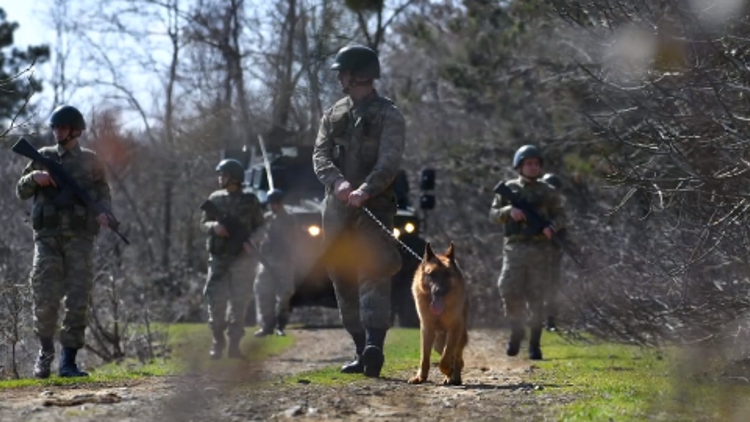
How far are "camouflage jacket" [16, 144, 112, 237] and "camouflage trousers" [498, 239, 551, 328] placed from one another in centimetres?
469

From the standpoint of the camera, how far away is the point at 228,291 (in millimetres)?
15812

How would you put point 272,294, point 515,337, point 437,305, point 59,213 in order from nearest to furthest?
1. point 437,305
2. point 59,213
3. point 515,337
4. point 272,294

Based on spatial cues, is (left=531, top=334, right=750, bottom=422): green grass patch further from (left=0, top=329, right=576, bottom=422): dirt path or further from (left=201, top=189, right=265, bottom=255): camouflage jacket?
(left=201, top=189, right=265, bottom=255): camouflage jacket

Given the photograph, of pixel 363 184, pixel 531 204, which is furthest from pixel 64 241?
pixel 531 204

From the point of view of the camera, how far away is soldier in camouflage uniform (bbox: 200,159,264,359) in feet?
51.4

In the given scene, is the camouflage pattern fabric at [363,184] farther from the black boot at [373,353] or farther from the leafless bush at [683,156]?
the leafless bush at [683,156]

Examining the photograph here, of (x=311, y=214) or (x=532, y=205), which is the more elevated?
(x=311, y=214)

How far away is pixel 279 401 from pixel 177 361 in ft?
25.8

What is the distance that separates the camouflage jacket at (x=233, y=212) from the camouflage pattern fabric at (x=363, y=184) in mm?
4917

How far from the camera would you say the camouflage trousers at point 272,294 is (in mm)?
20047

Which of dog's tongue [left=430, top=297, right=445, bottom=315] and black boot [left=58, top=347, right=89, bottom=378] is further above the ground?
dog's tongue [left=430, top=297, right=445, bottom=315]

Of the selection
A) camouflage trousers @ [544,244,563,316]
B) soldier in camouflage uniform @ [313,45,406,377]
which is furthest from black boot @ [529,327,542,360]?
soldier in camouflage uniform @ [313,45,406,377]

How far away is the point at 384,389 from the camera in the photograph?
9.33 meters

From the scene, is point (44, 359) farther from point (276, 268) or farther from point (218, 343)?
point (276, 268)
